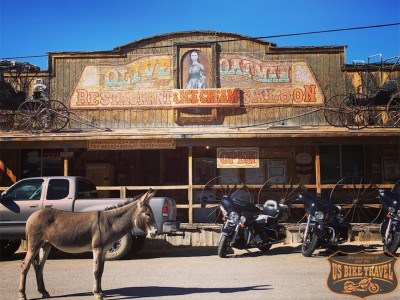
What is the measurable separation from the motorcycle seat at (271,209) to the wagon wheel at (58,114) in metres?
7.82

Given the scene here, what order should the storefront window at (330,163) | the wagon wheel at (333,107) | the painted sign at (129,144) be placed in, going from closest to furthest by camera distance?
1. the painted sign at (129,144)
2. the wagon wheel at (333,107)
3. the storefront window at (330,163)

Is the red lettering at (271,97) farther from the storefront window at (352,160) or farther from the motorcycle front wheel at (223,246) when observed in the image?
the motorcycle front wheel at (223,246)

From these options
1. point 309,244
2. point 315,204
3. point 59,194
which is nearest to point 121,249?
point 59,194

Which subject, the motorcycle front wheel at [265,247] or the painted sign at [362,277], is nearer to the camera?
the painted sign at [362,277]

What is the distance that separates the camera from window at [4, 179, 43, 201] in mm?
9773

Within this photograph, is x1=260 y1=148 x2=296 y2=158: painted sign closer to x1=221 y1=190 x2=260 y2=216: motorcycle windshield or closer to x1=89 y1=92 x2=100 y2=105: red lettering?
x1=221 y1=190 x2=260 y2=216: motorcycle windshield

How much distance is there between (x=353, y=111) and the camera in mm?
14141

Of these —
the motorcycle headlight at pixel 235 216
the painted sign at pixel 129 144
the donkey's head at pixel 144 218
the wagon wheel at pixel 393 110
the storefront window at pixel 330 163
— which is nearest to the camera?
the donkey's head at pixel 144 218

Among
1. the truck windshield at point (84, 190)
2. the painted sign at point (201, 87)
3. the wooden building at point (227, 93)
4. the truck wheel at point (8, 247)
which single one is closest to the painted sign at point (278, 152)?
the wooden building at point (227, 93)

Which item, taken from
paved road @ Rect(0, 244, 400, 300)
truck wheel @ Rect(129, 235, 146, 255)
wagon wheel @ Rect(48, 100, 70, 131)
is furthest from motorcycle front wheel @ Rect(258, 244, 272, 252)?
wagon wheel @ Rect(48, 100, 70, 131)

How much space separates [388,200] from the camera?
31.1 feet

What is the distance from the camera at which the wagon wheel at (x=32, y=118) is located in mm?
14023

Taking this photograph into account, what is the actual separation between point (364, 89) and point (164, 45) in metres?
7.23

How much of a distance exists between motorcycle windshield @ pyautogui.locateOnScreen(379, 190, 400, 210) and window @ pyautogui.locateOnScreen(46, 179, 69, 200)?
7.08 metres
